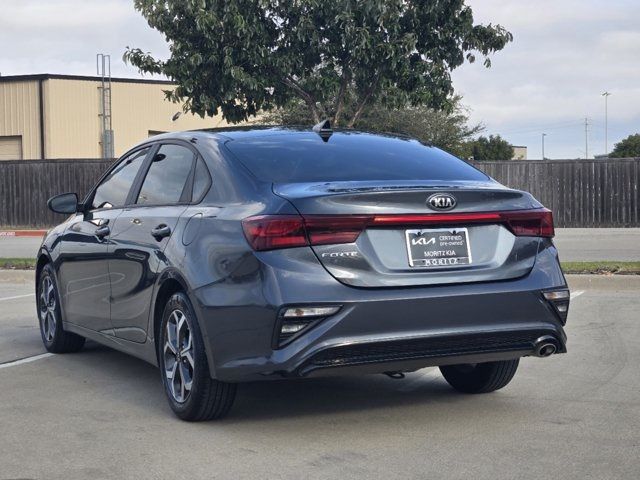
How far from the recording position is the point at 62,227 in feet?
27.4

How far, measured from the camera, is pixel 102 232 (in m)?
7.25

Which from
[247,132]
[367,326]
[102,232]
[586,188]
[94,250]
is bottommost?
[367,326]

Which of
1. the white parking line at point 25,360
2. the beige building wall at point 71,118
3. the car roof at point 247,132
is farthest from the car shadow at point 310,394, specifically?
the beige building wall at point 71,118

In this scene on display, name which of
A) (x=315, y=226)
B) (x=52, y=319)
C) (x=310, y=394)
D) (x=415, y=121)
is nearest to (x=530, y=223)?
(x=315, y=226)

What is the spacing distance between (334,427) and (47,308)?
3615 mm

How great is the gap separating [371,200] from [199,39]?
1838 cm

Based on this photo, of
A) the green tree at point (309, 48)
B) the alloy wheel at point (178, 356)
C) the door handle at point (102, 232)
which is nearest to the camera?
the alloy wheel at point (178, 356)

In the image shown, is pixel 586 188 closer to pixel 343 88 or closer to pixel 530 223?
pixel 343 88

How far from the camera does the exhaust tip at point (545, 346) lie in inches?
224

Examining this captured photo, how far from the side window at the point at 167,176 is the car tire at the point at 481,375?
1988mm

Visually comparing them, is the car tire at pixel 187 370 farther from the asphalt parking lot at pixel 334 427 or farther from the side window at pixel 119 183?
the side window at pixel 119 183

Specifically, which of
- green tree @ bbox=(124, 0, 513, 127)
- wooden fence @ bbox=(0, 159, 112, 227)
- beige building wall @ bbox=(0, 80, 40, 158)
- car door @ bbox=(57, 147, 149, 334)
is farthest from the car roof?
beige building wall @ bbox=(0, 80, 40, 158)

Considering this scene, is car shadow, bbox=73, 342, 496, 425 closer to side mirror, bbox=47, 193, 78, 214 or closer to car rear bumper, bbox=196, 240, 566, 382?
car rear bumper, bbox=196, 240, 566, 382

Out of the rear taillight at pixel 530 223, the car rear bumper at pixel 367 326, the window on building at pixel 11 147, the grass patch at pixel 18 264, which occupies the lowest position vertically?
the grass patch at pixel 18 264
